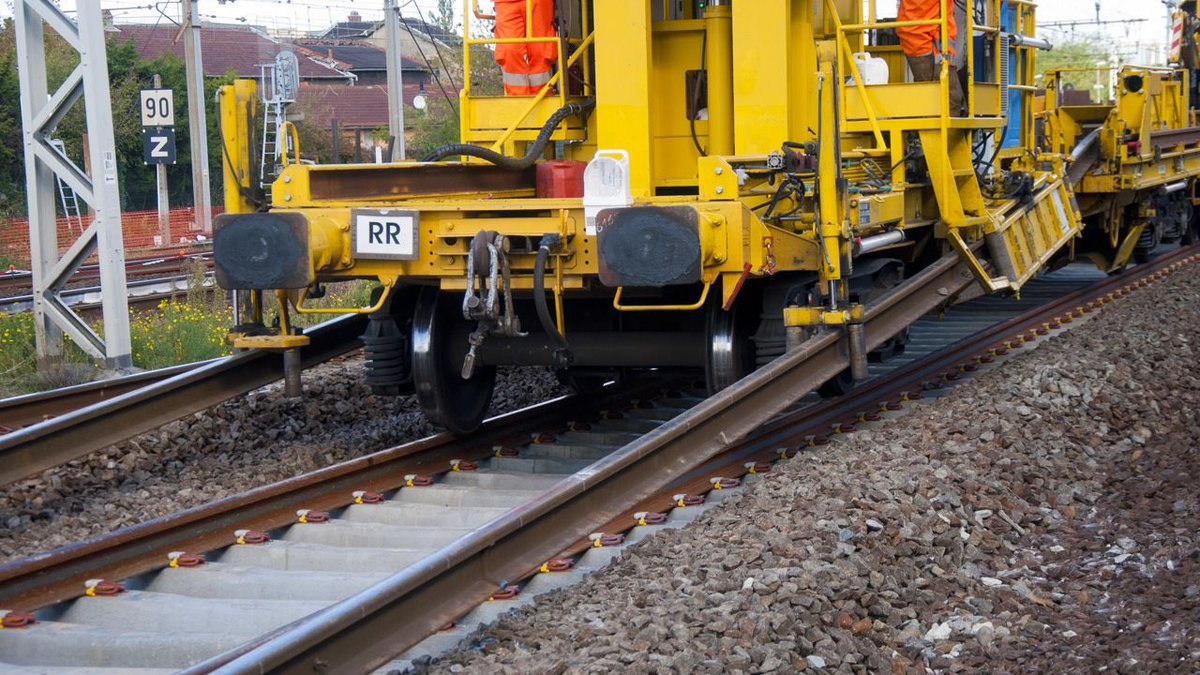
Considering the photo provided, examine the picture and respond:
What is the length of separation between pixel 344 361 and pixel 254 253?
3672 millimetres

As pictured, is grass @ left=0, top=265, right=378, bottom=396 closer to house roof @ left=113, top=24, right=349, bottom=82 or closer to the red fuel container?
the red fuel container

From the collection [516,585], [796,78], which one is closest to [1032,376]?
[796,78]

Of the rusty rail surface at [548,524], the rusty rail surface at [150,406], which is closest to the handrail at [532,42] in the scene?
the rusty rail surface at [150,406]

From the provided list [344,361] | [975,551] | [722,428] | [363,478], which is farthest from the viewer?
[344,361]

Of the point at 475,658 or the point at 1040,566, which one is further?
the point at 1040,566

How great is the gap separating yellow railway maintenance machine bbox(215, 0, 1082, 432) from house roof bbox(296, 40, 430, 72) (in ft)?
163

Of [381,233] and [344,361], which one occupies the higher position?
[381,233]

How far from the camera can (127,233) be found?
3347cm

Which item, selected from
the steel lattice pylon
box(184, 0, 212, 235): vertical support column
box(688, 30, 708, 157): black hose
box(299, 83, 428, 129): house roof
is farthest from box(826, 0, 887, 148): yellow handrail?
box(299, 83, 428, 129): house roof

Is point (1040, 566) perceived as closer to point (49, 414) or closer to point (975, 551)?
point (975, 551)

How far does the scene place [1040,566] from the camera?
540 cm

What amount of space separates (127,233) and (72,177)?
23.6m

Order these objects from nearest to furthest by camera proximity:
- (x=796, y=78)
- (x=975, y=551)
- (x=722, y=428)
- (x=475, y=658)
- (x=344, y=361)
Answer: (x=475, y=658), (x=975, y=551), (x=722, y=428), (x=796, y=78), (x=344, y=361)

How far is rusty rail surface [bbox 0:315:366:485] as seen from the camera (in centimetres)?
660
